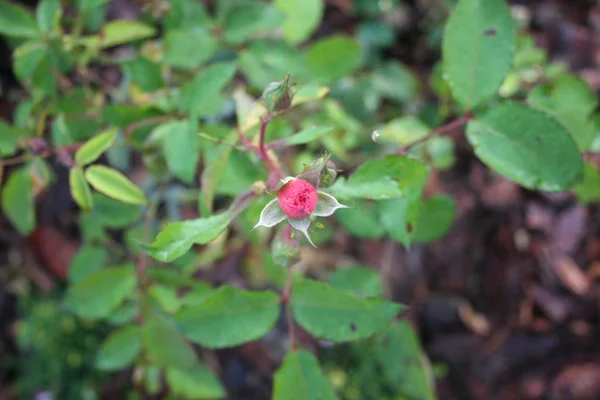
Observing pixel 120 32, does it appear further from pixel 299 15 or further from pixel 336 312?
pixel 336 312

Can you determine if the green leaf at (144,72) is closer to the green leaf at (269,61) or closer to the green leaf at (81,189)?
the green leaf at (269,61)

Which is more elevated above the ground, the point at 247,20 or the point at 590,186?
the point at 247,20

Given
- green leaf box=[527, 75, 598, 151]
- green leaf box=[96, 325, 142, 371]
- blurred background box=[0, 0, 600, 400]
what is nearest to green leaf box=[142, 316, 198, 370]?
green leaf box=[96, 325, 142, 371]

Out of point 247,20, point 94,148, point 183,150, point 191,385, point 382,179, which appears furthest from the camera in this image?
point 191,385

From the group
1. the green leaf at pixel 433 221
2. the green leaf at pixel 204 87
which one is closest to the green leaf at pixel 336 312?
the green leaf at pixel 204 87

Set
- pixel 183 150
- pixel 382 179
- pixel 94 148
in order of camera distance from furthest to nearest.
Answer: pixel 183 150 → pixel 94 148 → pixel 382 179

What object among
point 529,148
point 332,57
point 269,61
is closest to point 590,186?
point 529,148

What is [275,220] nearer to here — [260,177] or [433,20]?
[260,177]

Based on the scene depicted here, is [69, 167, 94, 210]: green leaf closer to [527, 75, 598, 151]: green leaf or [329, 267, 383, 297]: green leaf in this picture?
[329, 267, 383, 297]: green leaf
